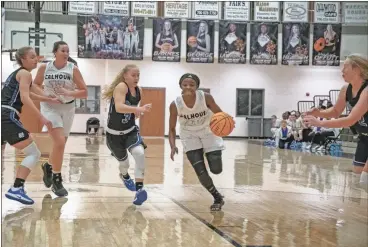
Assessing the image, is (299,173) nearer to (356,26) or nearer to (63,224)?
(63,224)

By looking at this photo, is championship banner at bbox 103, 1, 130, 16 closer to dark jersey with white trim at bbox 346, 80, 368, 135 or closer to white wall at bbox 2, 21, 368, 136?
white wall at bbox 2, 21, 368, 136

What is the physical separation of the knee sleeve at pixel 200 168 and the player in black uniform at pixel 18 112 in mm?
1664

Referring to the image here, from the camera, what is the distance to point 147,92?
26.6 metres

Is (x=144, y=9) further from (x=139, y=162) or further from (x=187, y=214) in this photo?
(x=187, y=214)

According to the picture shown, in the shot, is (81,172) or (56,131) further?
(81,172)

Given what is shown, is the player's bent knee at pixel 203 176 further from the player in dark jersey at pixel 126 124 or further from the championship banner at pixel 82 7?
the championship banner at pixel 82 7

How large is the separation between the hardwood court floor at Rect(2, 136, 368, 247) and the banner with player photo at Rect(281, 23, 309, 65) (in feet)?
48.7

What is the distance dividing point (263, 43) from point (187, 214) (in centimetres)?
1882

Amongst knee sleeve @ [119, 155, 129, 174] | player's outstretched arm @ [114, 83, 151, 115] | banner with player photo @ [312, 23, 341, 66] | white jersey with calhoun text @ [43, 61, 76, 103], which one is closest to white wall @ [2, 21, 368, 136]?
banner with player photo @ [312, 23, 341, 66]

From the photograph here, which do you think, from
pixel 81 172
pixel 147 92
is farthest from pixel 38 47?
pixel 81 172

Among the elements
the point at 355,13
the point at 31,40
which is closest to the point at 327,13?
the point at 355,13

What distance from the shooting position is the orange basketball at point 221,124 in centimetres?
557

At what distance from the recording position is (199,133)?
19.3ft

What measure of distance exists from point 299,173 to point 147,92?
17.3 m
